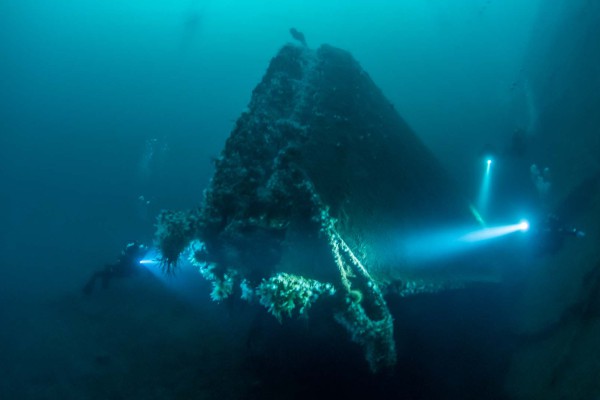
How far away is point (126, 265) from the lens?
34.7 feet

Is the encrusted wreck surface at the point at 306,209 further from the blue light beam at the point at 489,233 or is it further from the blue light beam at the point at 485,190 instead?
the blue light beam at the point at 485,190

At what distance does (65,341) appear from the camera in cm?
830

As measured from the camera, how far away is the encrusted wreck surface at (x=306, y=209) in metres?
2.94

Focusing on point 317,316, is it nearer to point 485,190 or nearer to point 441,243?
point 441,243

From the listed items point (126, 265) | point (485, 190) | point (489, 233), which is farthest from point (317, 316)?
point (485, 190)

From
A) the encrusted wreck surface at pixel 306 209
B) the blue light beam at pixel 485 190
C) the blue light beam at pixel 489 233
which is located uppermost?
the blue light beam at pixel 485 190

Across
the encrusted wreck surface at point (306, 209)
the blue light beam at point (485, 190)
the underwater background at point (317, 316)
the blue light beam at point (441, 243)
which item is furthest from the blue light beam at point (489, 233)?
the blue light beam at point (485, 190)

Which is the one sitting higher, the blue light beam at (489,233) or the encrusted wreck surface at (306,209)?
the blue light beam at (489,233)

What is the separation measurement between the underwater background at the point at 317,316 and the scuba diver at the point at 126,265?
1.63ft

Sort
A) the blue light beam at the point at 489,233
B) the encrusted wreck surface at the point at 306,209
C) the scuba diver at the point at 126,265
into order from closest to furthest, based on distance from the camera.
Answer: the encrusted wreck surface at the point at 306,209 < the blue light beam at the point at 489,233 < the scuba diver at the point at 126,265

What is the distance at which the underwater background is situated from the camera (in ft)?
16.2

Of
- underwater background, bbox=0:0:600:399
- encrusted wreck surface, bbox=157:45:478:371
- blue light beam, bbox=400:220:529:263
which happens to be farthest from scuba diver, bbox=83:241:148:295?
blue light beam, bbox=400:220:529:263

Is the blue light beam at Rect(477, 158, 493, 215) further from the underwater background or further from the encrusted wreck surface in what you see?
the encrusted wreck surface

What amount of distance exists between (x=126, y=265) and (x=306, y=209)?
29.8ft
